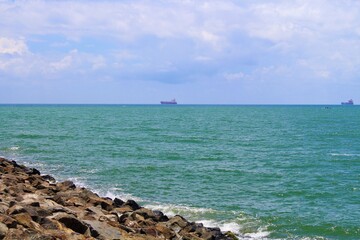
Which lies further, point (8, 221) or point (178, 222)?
point (178, 222)

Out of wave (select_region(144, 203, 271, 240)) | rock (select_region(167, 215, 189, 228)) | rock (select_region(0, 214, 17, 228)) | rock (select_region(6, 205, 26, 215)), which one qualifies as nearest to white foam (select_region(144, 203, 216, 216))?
wave (select_region(144, 203, 271, 240))

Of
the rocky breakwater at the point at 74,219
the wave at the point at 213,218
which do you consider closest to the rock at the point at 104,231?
the rocky breakwater at the point at 74,219

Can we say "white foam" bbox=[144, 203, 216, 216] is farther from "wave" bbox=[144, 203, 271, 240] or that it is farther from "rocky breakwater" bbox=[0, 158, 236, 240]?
"rocky breakwater" bbox=[0, 158, 236, 240]

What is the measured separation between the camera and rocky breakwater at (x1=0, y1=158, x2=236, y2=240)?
1199 cm

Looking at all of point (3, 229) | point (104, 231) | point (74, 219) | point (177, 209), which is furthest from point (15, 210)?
point (177, 209)

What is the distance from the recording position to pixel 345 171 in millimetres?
35594

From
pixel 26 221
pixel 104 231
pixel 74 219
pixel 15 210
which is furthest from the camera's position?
pixel 104 231

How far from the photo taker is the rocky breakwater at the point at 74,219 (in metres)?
12.0

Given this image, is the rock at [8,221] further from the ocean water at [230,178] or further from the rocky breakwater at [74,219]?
the ocean water at [230,178]

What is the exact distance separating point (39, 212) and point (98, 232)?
1.77 m

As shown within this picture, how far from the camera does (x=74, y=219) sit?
13.3 m

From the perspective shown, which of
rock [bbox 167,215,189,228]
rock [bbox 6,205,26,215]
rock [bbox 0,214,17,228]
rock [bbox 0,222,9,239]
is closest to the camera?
rock [bbox 0,222,9,239]

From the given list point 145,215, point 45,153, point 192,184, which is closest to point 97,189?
point 192,184

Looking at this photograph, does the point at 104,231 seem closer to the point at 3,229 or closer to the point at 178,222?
the point at 3,229
